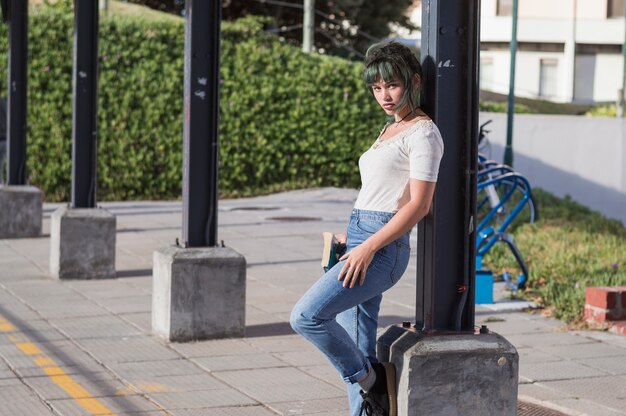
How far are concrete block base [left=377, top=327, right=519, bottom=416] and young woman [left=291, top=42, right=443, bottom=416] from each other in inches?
5.3

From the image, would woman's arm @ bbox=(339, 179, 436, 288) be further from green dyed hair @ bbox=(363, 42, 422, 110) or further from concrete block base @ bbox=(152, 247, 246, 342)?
concrete block base @ bbox=(152, 247, 246, 342)

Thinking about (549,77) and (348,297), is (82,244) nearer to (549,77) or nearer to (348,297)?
(348,297)

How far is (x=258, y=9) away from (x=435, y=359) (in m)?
33.5

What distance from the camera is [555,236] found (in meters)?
14.0

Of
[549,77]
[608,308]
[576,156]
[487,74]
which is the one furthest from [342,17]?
[608,308]

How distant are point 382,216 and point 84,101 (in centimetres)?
717

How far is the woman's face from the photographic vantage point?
17.1 feet

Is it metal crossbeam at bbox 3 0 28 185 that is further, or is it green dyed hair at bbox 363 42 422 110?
metal crossbeam at bbox 3 0 28 185

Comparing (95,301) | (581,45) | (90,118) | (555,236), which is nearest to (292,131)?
(555,236)

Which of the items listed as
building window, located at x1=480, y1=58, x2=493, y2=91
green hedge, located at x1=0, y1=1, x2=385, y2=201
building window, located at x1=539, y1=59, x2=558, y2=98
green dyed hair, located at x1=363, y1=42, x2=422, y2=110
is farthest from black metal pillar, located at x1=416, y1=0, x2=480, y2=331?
building window, located at x1=539, y1=59, x2=558, y2=98

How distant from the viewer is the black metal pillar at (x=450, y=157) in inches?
209

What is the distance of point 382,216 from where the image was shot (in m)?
5.20

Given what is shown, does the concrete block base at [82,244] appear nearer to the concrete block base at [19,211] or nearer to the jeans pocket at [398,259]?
the concrete block base at [19,211]

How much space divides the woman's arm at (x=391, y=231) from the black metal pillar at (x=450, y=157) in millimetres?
273
